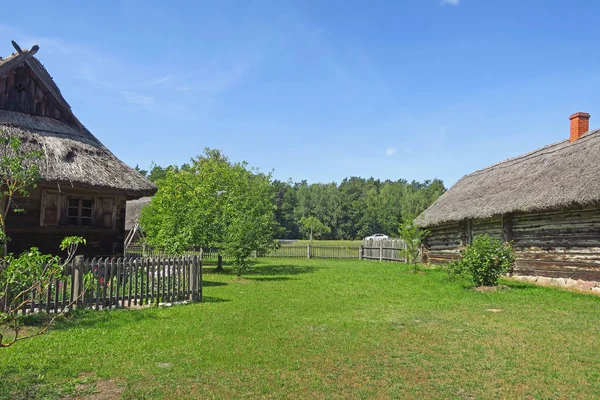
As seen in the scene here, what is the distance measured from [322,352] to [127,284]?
615 cm

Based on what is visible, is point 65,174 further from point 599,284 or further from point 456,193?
point 456,193

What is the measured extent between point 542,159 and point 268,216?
12530 mm

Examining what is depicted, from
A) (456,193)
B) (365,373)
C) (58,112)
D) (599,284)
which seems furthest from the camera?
(456,193)

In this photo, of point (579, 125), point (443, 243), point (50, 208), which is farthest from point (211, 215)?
point (579, 125)

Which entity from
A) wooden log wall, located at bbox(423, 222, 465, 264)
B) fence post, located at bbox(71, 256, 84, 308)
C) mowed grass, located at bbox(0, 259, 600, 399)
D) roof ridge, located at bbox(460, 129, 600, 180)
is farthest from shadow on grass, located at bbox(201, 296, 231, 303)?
roof ridge, located at bbox(460, 129, 600, 180)

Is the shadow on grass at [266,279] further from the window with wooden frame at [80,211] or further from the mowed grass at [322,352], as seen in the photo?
the window with wooden frame at [80,211]

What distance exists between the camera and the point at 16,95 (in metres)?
15.8

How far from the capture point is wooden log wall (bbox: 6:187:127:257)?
566 inches

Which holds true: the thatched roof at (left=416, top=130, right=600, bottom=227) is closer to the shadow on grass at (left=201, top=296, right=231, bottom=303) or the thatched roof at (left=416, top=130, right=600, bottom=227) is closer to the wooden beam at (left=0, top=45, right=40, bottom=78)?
the shadow on grass at (left=201, top=296, right=231, bottom=303)

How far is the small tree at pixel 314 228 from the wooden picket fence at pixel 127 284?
6464 cm

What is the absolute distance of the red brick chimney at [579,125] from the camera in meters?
19.5

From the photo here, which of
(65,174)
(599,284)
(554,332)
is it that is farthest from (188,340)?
(599,284)

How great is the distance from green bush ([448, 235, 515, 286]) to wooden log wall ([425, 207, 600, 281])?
83.6 inches

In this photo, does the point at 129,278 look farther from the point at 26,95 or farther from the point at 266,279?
the point at 26,95
